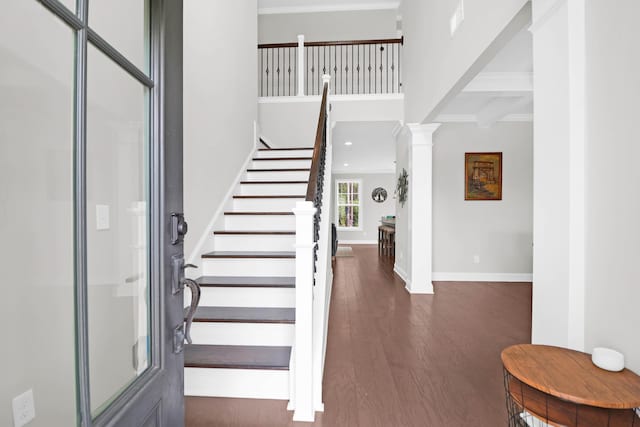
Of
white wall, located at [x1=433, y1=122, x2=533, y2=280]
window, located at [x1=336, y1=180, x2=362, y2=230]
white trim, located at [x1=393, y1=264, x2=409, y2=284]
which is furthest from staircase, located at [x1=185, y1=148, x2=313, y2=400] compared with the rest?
window, located at [x1=336, y1=180, x2=362, y2=230]

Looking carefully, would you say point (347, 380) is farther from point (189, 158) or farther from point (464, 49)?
point (464, 49)

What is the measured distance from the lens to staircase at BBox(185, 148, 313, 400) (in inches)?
75.8

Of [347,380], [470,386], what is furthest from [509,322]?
[347,380]

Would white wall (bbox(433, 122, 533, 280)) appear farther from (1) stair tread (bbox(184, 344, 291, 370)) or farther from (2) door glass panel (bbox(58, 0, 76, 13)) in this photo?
(2) door glass panel (bbox(58, 0, 76, 13))

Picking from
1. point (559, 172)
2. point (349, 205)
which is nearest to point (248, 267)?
point (559, 172)

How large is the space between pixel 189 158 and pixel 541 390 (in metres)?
2.53

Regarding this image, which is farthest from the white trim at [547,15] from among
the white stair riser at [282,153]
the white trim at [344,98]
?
the white trim at [344,98]

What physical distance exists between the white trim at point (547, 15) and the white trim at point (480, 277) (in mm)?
4201

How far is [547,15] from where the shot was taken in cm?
149

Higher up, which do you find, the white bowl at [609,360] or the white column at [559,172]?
the white column at [559,172]

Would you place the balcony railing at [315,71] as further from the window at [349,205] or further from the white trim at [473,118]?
the window at [349,205]

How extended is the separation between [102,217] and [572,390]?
1.31m

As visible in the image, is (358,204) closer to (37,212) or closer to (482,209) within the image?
(482,209)

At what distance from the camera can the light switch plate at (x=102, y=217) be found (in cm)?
66
